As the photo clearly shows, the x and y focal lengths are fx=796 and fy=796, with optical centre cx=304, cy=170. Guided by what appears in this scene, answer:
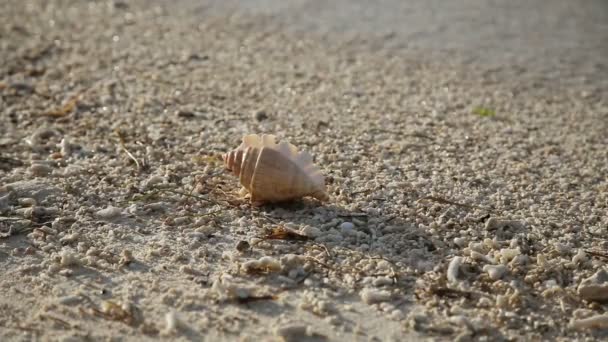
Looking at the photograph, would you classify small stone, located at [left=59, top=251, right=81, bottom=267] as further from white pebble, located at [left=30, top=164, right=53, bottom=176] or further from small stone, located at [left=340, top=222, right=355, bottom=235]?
small stone, located at [left=340, top=222, right=355, bottom=235]

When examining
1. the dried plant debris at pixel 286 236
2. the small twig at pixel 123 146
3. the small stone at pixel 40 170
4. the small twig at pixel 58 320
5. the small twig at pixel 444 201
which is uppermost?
the small twig at pixel 123 146

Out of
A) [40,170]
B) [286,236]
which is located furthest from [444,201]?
[40,170]

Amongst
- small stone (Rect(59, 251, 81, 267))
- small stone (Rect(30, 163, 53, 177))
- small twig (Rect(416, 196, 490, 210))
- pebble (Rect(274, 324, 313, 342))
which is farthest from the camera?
small stone (Rect(30, 163, 53, 177))

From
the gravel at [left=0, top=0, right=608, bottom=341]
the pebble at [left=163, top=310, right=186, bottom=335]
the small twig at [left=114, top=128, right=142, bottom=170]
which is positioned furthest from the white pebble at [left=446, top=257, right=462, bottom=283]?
the small twig at [left=114, top=128, right=142, bottom=170]

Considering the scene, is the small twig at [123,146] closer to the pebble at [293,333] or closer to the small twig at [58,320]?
the small twig at [58,320]

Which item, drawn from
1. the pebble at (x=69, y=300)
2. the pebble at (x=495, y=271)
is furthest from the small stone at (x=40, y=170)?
the pebble at (x=495, y=271)

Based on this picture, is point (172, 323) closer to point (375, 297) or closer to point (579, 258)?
point (375, 297)

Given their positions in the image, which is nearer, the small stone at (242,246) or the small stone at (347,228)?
the small stone at (242,246)

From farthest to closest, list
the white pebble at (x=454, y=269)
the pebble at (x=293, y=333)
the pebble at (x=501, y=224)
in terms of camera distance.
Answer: the pebble at (x=501, y=224) < the white pebble at (x=454, y=269) < the pebble at (x=293, y=333)
